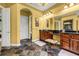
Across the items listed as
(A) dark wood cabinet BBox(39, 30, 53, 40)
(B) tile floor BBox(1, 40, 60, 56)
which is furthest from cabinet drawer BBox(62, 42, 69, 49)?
(A) dark wood cabinet BBox(39, 30, 53, 40)

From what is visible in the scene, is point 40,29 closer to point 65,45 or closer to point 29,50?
point 29,50

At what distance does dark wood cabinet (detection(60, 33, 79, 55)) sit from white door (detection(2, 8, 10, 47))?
1865 mm

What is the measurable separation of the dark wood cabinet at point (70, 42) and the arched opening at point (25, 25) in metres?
1.10

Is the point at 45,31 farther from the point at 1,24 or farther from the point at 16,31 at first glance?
the point at 1,24

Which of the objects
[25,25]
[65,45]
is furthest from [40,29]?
[65,45]

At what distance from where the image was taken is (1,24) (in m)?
3.79

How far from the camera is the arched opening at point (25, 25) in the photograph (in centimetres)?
380

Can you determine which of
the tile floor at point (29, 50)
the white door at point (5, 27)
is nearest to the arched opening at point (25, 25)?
the tile floor at point (29, 50)

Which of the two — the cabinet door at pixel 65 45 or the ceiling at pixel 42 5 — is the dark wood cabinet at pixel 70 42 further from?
the ceiling at pixel 42 5

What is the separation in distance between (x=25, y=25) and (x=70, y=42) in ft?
5.03

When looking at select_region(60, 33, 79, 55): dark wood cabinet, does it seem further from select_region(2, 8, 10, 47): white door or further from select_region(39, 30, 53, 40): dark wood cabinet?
select_region(2, 8, 10, 47): white door

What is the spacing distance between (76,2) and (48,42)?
143 centimetres

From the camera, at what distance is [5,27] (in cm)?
400

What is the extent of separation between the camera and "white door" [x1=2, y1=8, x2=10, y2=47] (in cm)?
398
